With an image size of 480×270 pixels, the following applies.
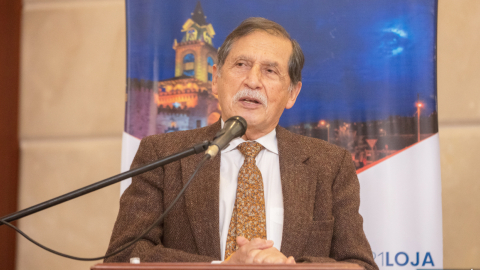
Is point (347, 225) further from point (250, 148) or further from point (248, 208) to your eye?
point (250, 148)

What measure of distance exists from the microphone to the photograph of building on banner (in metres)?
1.32

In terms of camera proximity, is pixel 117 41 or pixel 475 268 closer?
pixel 475 268

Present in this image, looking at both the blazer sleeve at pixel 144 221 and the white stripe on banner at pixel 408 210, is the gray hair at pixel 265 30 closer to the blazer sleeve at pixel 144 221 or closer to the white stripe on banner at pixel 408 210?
the blazer sleeve at pixel 144 221

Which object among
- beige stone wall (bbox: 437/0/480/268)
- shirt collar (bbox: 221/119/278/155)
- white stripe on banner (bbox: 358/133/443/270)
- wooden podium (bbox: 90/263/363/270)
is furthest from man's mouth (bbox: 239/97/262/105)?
beige stone wall (bbox: 437/0/480/268)

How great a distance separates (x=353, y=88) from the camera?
2471 mm

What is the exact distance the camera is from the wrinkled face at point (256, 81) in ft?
6.34

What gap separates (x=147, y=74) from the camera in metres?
2.60

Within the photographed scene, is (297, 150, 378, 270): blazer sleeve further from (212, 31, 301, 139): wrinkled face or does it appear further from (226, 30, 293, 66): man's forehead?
(226, 30, 293, 66): man's forehead

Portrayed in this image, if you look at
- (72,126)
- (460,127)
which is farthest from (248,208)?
(72,126)

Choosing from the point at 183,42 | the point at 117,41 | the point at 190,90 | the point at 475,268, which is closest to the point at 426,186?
the point at 475,268

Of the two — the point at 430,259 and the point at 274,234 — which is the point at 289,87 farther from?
the point at 430,259

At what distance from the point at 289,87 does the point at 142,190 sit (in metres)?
0.86

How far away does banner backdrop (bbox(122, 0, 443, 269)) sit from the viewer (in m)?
2.37

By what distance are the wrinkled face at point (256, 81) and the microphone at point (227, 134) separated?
0.66m
